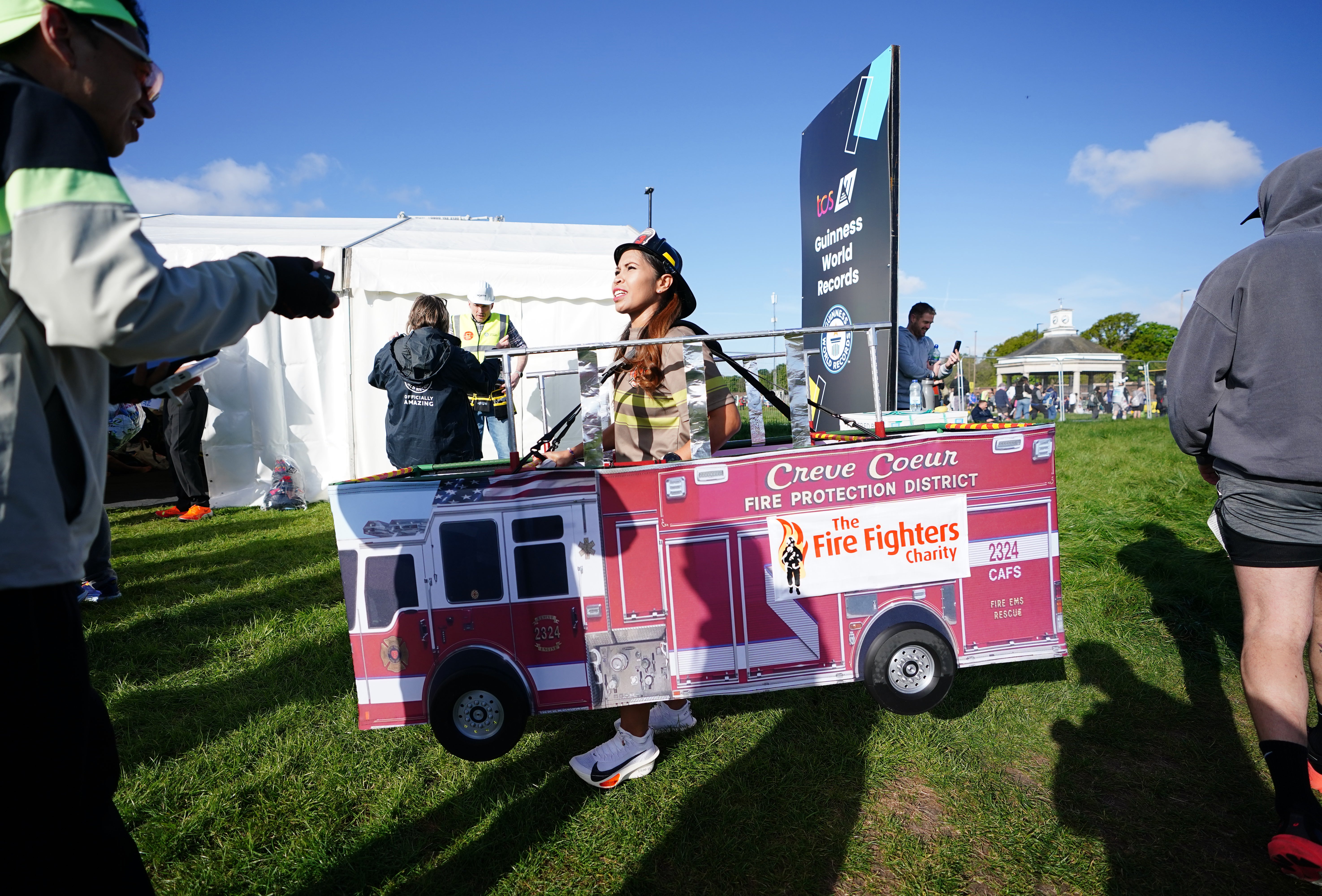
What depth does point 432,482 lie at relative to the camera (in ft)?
7.41

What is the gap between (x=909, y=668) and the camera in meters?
2.39

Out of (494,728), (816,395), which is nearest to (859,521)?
(494,728)

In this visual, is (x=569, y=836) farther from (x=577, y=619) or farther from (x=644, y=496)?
(x=644, y=496)

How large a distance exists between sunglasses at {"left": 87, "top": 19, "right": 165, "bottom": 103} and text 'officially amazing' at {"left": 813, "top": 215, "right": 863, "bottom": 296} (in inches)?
236

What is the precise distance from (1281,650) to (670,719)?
6.95 ft

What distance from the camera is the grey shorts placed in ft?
6.75

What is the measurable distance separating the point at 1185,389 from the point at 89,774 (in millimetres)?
3073

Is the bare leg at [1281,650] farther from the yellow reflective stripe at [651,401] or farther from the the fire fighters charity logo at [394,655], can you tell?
the the fire fighters charity logo at [394,655]

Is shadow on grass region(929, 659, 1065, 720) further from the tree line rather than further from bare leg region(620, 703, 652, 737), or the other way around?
the tree line

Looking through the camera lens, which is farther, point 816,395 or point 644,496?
point 816,395

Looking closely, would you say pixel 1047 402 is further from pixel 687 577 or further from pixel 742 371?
pixel 687 577

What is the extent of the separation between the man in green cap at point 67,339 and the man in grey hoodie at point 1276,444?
2.54 m

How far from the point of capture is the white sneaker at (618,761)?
251 cm

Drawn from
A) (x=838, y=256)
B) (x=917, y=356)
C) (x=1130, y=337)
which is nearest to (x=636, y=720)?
(x=838, y=256)
